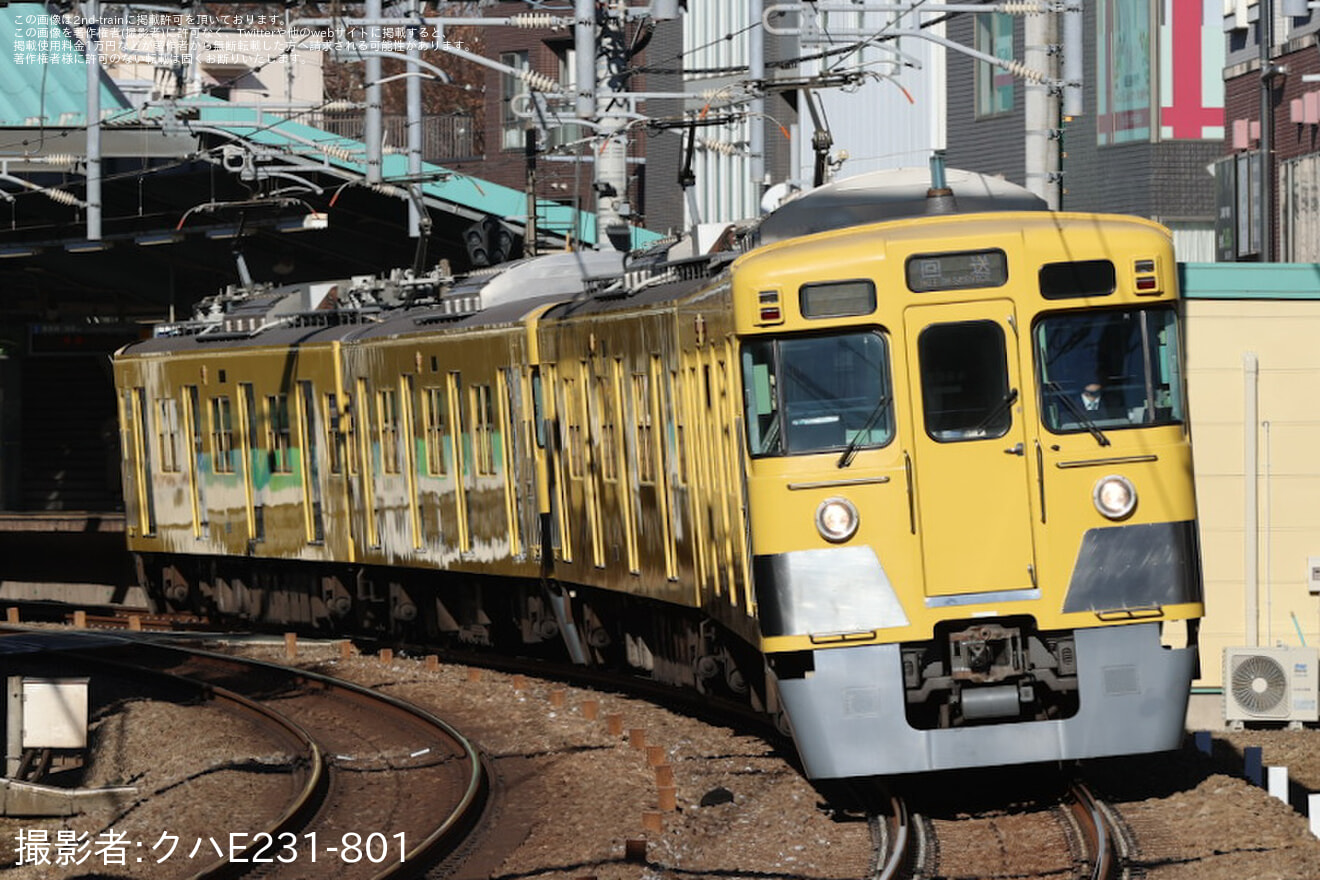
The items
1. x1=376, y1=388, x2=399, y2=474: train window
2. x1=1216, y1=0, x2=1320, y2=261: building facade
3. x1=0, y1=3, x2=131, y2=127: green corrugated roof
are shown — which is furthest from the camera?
x1=0, y1=3, x2=131, y2=127: green corrugated roof

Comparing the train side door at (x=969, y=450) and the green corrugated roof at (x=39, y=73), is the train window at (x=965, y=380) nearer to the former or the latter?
the train side door at (x=969, y=450)

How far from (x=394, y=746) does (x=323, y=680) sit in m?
3.15

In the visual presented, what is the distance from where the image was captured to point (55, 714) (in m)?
14.4

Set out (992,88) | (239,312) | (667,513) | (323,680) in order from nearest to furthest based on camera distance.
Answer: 1. (667,513)
2. (323,680)
3. (239,312)
4. (992,88)

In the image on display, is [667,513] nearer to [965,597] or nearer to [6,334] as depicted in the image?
[965,597]

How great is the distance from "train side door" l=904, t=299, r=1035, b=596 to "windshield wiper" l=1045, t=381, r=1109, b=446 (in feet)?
0.58

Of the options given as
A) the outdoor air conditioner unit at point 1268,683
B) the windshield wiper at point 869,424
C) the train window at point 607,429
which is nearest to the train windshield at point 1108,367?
the windshield wiper at point 869,424

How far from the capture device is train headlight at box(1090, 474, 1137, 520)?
11250 millimetres

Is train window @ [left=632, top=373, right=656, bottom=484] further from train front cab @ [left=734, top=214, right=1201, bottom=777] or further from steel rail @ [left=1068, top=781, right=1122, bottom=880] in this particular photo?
steel rail @ [left=1068, top=781, right=1122, bottom=880]

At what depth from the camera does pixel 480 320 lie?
18.6 metres

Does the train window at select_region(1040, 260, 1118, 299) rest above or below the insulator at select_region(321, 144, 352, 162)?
below

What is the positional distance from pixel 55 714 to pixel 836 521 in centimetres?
548

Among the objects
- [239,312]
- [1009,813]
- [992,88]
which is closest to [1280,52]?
[992,88]

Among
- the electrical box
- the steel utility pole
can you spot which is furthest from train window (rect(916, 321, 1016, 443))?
the steel utility pole
